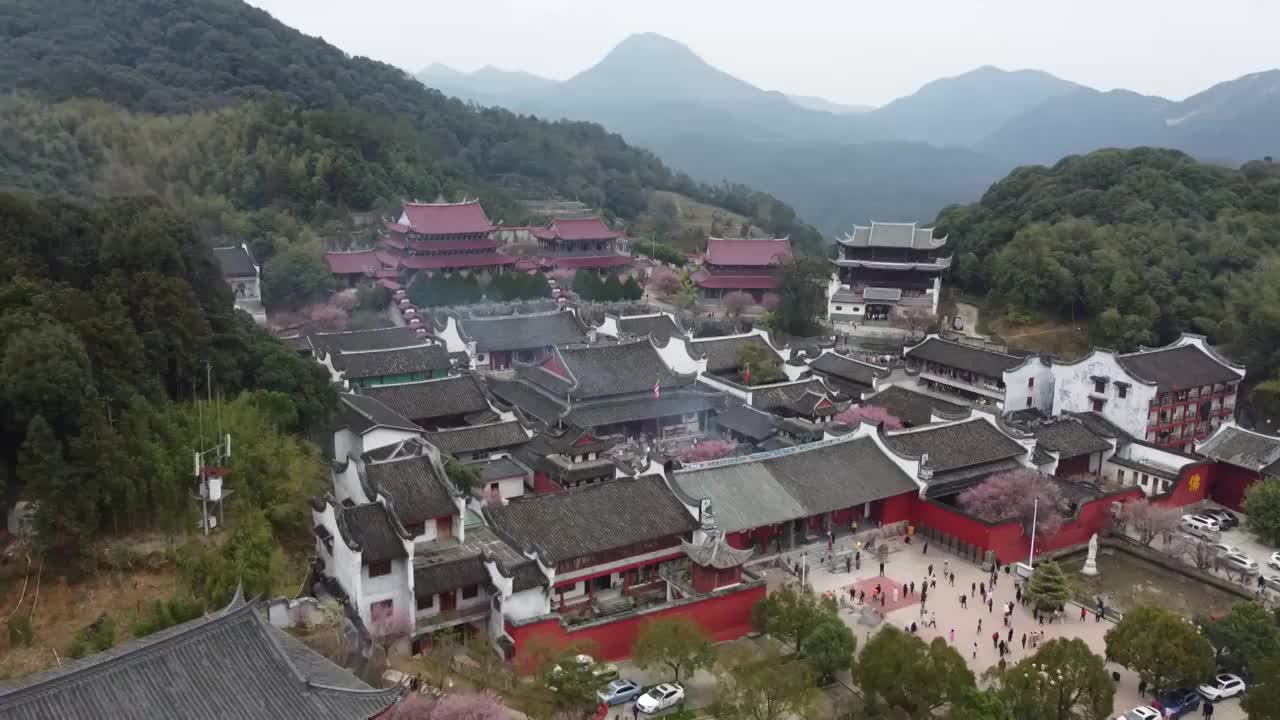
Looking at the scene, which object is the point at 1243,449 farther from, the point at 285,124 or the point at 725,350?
the point at 285,124

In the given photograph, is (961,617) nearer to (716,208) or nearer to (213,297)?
(213,297)

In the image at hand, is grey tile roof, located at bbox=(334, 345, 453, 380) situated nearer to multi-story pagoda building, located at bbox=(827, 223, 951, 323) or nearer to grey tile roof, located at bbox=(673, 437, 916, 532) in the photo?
grey tile roof, located at bbox=(673, 437, 916, 532)

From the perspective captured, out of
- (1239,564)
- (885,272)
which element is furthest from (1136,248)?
(1239,564)

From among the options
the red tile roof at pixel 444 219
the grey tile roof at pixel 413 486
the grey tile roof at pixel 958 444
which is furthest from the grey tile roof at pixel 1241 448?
the red tile roof at pixel 444 219

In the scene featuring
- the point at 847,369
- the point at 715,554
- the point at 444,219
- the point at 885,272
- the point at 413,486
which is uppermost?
the point at 444,219

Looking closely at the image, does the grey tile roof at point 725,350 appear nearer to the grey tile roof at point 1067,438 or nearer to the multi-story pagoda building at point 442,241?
the grey tile roof at point 1067,438

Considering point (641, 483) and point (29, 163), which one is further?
point (29, 163)

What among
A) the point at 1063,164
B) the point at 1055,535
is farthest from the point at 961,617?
the point at 1063,164
